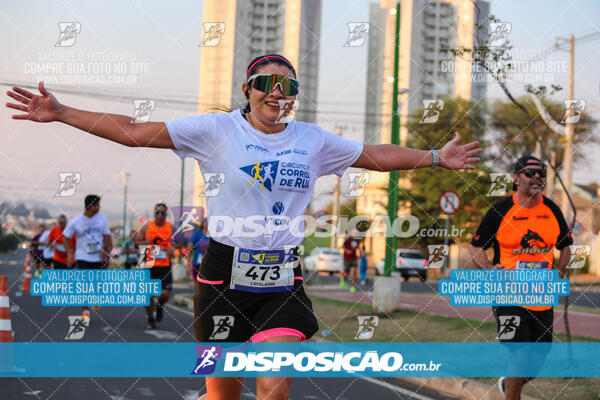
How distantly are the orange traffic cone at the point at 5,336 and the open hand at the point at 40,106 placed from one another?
3.97m

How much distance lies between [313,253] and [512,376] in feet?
119

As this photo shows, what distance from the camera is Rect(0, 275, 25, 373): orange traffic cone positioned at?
24.0 ft

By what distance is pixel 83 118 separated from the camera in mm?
3807

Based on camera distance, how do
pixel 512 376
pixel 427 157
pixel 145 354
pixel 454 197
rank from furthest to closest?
pixel 454 197, pixel 145 354, pixel 512 376, pixel 427 157

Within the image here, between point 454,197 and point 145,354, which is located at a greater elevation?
point 454,197

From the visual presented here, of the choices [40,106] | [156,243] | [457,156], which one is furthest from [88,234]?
[457,156]

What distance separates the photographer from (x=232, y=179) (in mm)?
3936

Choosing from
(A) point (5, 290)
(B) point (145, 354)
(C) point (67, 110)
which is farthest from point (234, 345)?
(B) point (145, 354)

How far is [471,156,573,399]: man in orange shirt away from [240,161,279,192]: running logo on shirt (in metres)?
2.62

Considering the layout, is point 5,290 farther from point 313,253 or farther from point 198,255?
point 313,253

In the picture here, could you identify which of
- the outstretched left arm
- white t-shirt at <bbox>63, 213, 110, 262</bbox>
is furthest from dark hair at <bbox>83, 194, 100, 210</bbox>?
the outstretched left arm

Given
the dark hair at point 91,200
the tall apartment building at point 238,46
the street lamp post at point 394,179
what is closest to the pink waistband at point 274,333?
the tall apartment building at point 238,46

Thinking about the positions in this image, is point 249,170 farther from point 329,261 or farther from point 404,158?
point 329,261

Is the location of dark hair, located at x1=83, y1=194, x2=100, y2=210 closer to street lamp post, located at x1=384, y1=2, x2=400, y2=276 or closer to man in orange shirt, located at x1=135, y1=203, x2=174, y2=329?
man in orange shirt, located at x1=135, y1=203, x2=174, y2=329
